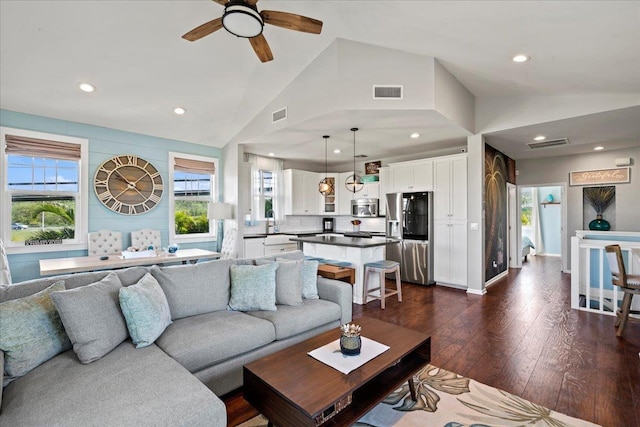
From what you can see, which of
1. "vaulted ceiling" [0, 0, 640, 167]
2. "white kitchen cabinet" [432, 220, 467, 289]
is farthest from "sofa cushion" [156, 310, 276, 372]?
"white kitchen cabinet" [432, 220, 467, 289]

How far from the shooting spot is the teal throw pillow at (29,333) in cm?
157

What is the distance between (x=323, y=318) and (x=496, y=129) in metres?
4.16

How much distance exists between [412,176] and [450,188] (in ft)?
2.54

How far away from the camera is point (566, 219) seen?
6852mm

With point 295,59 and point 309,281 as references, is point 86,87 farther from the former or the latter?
point 309,281

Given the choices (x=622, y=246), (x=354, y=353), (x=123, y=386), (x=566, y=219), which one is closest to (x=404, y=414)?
Answer: (x=354, y=353)

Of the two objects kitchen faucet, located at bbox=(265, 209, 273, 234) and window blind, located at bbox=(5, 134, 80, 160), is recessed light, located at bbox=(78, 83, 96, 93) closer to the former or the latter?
window blind, located at bbox=(5, 134, 80, 160)

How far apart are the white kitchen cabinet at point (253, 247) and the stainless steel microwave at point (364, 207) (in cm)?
233

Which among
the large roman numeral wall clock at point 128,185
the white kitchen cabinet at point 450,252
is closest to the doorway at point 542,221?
the white kitchen cabinet at point 450,252

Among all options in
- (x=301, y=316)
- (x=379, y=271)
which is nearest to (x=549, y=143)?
(x=379, y=271)

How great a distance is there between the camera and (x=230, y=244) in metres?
5.67

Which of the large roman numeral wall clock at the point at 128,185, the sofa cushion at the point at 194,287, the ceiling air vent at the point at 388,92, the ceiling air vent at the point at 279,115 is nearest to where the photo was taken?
the sofa cushion at the point at 194,287

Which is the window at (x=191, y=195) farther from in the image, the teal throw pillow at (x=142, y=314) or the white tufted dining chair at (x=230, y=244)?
the teal throw pillow at (x=142, y=314)

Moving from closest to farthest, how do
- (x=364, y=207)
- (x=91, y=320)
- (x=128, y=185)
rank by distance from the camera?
(x=91, y=320) < (x=128, y=185) < (x=364, y=207)
